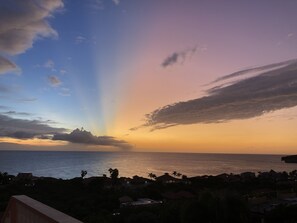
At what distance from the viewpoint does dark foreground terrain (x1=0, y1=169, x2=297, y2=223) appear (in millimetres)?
19125

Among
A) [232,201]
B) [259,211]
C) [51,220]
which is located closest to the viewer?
[51,220]

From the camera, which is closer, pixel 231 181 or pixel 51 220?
pixel 51 220

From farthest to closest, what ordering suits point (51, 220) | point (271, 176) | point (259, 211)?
point (271, 176), point (259, 211), point (51, 220)

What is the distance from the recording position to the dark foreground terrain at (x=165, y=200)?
19.1 m

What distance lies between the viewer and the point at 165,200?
35.2 m

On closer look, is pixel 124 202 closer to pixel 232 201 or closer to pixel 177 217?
pixel 177 217

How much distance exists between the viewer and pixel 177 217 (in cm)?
2081

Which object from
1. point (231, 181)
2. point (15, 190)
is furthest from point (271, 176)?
point (15, 190)

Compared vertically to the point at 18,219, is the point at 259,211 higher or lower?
lower

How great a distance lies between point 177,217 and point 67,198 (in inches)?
787

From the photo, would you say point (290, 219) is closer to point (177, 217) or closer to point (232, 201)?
point (232, 201)

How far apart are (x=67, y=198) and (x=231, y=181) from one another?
1067 inches

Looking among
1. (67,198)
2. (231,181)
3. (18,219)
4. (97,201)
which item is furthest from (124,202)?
(18,219)

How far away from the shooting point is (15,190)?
132 feet
